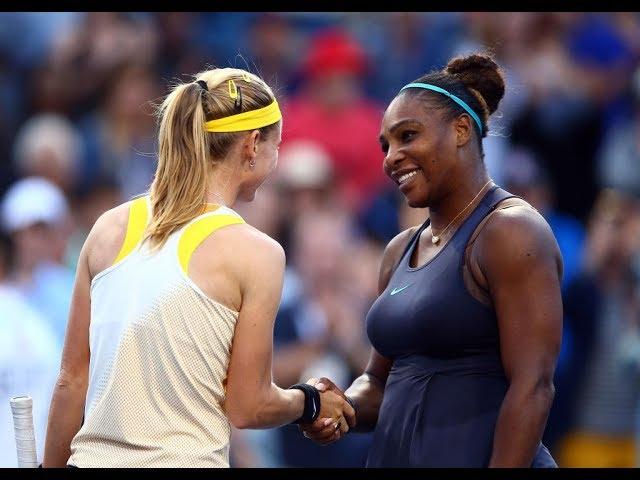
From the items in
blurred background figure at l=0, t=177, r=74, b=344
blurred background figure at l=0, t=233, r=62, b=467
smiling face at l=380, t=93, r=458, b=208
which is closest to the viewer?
smiling face at l=380, t=93, r=458, b=208

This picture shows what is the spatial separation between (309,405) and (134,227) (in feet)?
2.69

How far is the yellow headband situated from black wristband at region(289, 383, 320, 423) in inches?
33.2

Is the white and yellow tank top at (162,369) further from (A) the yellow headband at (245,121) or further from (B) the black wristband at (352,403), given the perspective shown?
(B) the black wristband at (352,403)

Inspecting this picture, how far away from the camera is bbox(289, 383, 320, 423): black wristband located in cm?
361

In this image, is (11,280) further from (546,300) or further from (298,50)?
(546,300)

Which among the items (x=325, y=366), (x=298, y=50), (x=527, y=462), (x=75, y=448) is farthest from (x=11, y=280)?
(x=527, y=462)

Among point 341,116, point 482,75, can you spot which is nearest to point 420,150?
point 482,75

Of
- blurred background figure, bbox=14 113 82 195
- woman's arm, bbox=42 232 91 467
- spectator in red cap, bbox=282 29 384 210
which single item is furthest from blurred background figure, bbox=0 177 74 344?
woman's arm, bbox=42 232 91 467

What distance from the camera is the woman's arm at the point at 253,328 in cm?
316

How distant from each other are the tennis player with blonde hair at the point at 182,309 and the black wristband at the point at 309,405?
0.20 meters

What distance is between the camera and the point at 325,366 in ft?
22.4

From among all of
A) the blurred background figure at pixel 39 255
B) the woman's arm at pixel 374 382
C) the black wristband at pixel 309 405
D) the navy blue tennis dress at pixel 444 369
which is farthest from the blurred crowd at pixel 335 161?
the navy blue tennis dress at pixel 444 369

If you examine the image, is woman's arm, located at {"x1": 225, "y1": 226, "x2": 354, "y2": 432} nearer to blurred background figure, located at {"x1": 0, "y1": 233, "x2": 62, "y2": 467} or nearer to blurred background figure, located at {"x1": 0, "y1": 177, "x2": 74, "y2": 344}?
blurred background figure, located at {"x1": 0, "y1": 233, "x2": 62, "y2": 467}

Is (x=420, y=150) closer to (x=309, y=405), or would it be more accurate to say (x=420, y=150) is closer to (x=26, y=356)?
(x=309, y=405)
